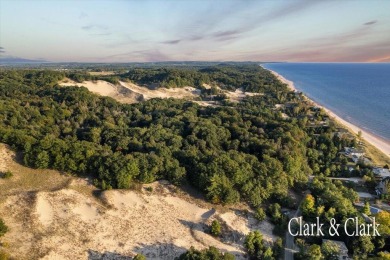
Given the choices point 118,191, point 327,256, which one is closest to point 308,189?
point 327,256

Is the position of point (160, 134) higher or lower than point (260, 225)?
higher

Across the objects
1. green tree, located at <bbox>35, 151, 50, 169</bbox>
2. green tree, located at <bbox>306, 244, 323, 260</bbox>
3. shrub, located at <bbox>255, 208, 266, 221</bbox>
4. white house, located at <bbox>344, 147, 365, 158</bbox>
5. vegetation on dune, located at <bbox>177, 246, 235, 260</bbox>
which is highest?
green tree, located at <bbox>35, 151, 50, 169</bbox>

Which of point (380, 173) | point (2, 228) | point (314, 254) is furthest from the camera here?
point (380, 173)

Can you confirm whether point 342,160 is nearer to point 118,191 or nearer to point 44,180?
point 118,191

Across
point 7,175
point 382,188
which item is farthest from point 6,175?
point 382,188

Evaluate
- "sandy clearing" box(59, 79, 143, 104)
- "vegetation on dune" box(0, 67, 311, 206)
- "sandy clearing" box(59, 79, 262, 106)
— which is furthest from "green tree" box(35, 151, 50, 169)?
"sandy clearing" box(59, 79, 143, 104)

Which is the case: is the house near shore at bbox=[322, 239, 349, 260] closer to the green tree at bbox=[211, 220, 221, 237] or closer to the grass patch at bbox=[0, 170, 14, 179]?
the green tree at bbox=[211, 220, 221, 237]

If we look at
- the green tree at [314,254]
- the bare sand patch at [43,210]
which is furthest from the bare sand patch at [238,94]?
the bare sand patch at [43,210]

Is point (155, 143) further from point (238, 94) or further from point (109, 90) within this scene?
point (238, 94)
